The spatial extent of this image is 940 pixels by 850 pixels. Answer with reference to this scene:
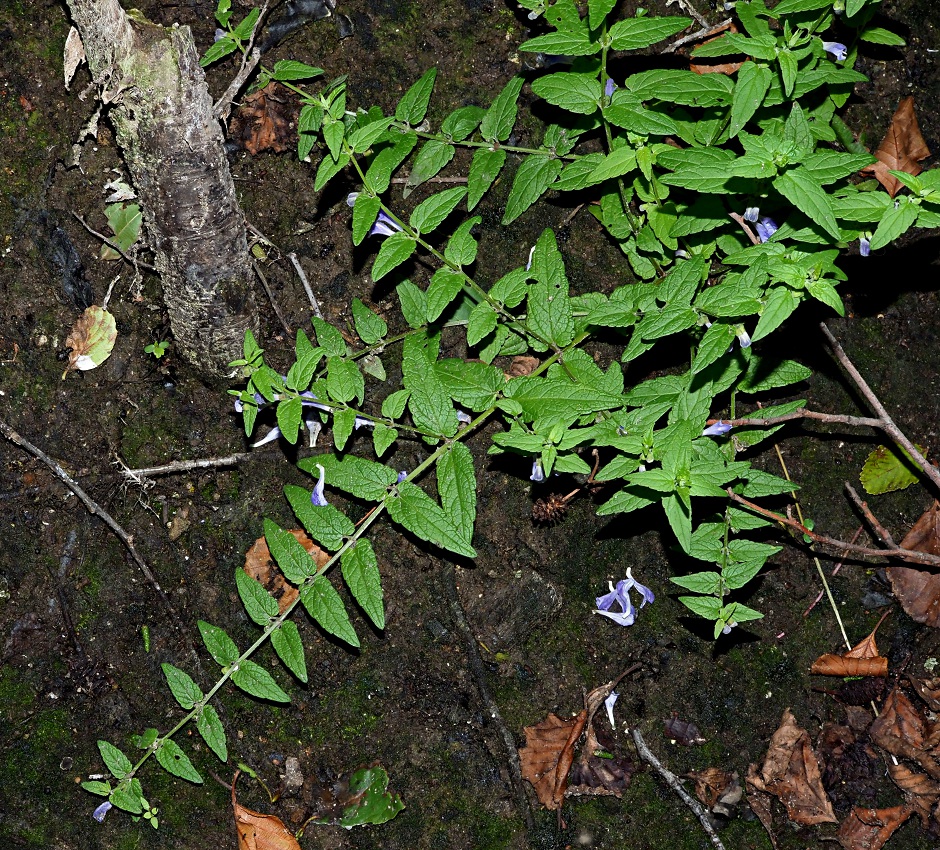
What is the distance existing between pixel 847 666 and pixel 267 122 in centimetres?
323

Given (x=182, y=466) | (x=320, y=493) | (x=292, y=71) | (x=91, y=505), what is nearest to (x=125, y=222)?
(x=292, y=71)

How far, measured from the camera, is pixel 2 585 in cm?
316

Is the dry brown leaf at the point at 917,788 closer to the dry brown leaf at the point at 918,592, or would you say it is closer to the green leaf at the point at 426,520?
the dry brown leaf at the point at 918,592

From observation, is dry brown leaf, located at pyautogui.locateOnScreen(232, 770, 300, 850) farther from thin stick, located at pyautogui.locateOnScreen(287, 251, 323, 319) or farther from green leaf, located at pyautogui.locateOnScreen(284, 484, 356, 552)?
thin stick, located at pyautogui.locateOnScreen(287, 251, 323, 319)

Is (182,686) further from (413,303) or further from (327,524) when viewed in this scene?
(413,303)

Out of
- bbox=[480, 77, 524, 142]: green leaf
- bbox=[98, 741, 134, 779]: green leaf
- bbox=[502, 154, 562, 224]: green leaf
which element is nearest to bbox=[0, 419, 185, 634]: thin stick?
bbox=[98, 741, 134, 779]: green leaf

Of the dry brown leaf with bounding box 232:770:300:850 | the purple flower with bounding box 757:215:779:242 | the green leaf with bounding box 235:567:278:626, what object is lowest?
the dry brown leaf with bounding box 232:770:300:850

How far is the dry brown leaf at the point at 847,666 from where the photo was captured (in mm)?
3379

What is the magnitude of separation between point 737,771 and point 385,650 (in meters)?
1.49

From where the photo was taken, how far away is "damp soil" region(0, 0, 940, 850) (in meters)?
3.18

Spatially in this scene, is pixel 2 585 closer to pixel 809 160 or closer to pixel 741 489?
pixel 741 489

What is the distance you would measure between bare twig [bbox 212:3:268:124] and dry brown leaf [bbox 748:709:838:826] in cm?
318

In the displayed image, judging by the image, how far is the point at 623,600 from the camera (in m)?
3.20

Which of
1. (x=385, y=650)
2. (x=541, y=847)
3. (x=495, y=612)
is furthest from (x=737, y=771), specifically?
(x=385, y=650)
